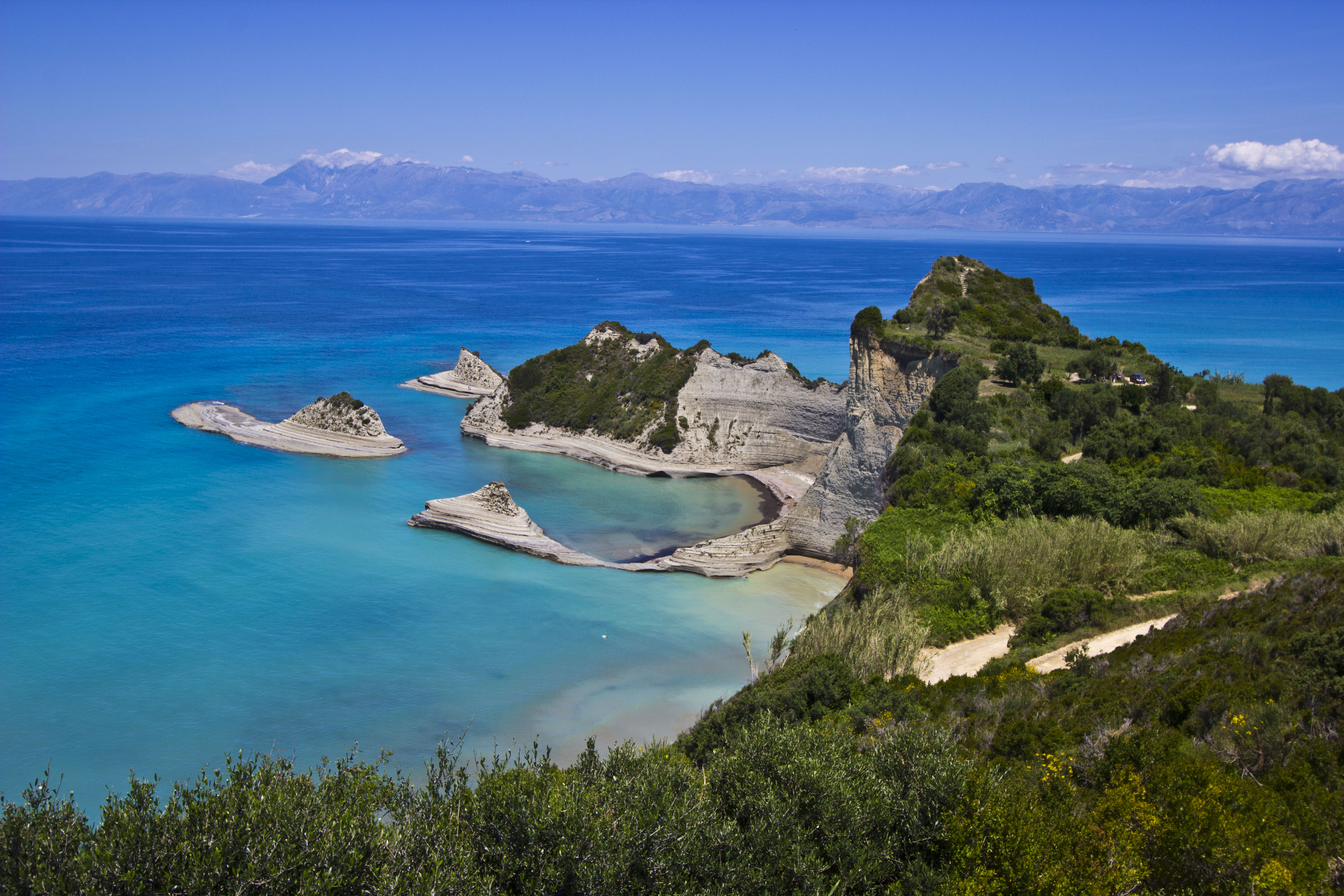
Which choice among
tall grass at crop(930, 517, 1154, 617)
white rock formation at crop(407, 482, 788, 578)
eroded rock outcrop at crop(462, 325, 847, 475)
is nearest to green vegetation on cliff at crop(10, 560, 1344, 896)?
tall grass at crop(930, 517, 1154, 617)

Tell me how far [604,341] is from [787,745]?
4430 centimetres

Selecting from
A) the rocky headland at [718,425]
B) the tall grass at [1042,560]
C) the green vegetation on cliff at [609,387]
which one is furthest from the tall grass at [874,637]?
the green vegetation on cliff at [609,387]

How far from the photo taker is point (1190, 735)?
10.6 metres

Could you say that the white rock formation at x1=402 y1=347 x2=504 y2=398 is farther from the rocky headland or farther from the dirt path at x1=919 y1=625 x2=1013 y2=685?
the dirt path at x1=919 y1=625 x2=1013 y2=685

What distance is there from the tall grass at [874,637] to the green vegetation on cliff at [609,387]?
26.8m

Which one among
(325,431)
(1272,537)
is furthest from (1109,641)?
(325,431)

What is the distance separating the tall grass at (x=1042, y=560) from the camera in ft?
61.1

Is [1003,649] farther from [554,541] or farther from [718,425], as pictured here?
[718,425]

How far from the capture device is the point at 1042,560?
63.3ft

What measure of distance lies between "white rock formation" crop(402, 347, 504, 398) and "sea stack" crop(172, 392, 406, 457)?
12.9 metres

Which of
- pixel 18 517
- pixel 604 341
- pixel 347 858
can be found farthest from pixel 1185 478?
pixel 18 517

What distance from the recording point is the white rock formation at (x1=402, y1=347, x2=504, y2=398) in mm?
62469

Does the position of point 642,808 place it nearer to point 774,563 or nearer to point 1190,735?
point 1190,735

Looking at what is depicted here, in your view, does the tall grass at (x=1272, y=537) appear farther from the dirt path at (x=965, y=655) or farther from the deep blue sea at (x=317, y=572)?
the deep blue sea at (x=317, y=572)
